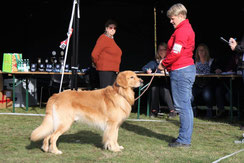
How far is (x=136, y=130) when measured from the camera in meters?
6.30

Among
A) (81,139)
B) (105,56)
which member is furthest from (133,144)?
(105,56)

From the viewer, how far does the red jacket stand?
4609mm

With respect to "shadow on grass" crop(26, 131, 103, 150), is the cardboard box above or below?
above

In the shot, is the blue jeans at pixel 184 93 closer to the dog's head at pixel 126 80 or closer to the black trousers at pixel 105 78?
the dog's head at pixel 126 80

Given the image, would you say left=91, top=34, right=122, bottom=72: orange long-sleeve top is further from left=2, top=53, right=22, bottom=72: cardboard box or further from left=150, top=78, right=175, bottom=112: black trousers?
left=2, top=53, right=22, bottom=72: cardboard box

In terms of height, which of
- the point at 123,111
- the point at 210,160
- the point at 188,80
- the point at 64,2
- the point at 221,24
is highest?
the point at 64,2

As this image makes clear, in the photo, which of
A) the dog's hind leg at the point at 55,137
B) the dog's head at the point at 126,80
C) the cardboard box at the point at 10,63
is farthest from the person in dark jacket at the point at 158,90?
the dog's hind leg at the point at 55,137

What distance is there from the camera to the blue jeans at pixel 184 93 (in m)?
4.77

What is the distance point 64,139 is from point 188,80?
2018 millimetres

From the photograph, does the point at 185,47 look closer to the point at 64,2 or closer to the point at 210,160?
the point at 210,160

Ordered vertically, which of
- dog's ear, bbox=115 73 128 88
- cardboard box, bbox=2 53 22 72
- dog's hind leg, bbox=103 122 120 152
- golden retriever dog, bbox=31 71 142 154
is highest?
cardboard box, bbox=2 53 22 72

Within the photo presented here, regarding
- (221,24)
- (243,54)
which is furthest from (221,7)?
(243,54)

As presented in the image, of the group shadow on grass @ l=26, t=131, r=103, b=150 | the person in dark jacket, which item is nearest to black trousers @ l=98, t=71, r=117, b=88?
shadow on grass @ l=26, t=131, r=103, b=150

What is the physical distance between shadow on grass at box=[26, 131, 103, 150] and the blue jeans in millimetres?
1168
